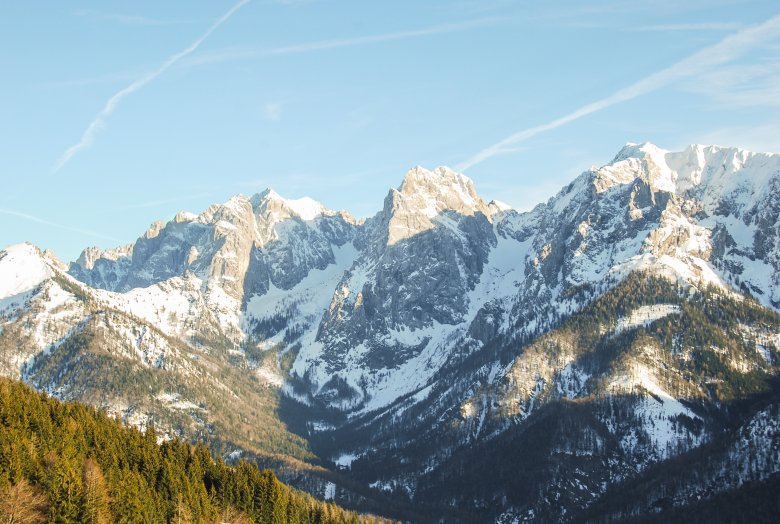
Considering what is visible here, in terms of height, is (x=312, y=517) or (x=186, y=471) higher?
(x=186, y=471)

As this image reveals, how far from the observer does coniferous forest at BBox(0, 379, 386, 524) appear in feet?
394

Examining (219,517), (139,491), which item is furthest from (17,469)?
(219,517)

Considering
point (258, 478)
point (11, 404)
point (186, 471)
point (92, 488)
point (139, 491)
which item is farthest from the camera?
point (258, 478)

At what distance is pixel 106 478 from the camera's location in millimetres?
139000

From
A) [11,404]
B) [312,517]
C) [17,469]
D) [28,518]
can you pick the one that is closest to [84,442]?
[11,404]

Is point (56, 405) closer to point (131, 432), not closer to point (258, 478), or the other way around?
point (131, 432)

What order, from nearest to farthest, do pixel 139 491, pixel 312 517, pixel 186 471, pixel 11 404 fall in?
1. pixel 139 491
2. pixel 11 404
3. pixel 186 471
4. pixel 312 517

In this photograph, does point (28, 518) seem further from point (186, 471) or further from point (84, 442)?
point (186, 471)

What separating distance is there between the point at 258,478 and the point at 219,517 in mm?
20176

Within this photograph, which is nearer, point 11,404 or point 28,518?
point 28,518

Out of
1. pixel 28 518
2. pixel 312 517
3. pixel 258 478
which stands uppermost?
pixel 28 518

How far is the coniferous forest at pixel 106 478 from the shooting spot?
12000 cm

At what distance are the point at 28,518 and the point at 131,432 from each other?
5698 centimetres

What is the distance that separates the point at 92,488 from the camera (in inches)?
4811
